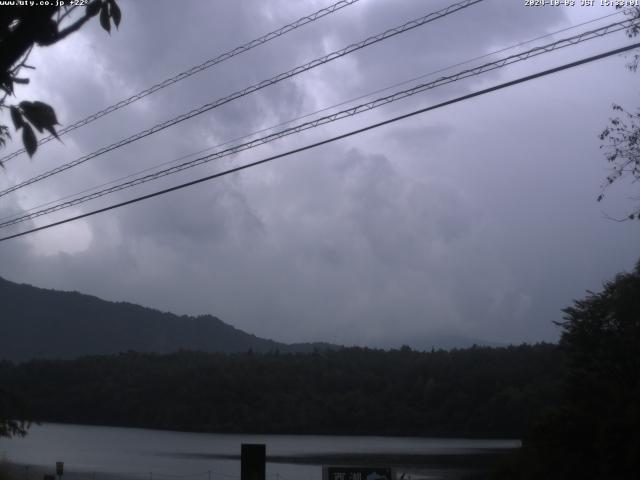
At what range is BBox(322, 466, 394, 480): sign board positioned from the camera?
14820mm

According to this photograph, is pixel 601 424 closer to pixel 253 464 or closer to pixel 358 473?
pixel 358 473

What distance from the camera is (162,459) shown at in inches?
2586

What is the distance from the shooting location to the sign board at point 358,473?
48.6 feet

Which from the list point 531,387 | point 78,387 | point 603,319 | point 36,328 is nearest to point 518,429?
point 531,387

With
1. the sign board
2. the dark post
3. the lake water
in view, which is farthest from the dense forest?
the dark post

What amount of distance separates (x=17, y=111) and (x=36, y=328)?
205363 millimetres

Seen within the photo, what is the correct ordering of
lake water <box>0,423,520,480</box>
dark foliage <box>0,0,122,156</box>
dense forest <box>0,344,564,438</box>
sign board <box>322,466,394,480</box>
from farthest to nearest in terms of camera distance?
dense forest <box>0,344,564,438</box> → lake water <box>0,423,520,480</box> → sign board <box>322,466,394,480</box> → dark foliage <box>0,0,122,156</box>

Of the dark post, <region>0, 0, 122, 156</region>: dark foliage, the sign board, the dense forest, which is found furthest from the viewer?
the dense forest

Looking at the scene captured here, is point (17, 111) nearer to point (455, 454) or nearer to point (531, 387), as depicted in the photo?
point (455, 454)

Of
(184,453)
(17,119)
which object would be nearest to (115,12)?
(17,119)

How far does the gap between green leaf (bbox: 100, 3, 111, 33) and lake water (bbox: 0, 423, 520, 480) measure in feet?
114

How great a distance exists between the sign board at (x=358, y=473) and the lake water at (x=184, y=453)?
980 inches

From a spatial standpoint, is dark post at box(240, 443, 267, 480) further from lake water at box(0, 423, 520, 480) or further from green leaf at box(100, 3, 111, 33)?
lake water at box(0, 423, 520, 480)

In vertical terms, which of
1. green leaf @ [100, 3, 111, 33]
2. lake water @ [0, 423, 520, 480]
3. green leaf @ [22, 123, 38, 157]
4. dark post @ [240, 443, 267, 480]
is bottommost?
dark post @ [240, 443, 267, 480]
